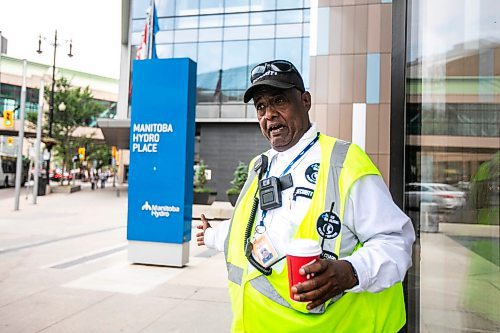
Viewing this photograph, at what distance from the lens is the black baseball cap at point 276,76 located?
1831mm

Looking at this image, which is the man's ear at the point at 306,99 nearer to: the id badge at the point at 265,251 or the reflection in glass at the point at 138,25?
the id badge at the point at 265,251

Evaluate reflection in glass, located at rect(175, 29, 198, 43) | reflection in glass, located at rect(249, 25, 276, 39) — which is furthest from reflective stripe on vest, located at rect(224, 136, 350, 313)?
reflection in glass, located at rect(175, 29, 198, 43)

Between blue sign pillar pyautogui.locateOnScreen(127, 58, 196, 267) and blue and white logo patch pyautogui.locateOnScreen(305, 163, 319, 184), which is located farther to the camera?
blue sign pillar pyautogui.locateOnScreen(127, 58, 196, 267)

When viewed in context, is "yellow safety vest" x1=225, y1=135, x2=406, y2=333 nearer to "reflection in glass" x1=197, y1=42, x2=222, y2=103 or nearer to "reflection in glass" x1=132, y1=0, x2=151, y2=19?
"reflection in glass" x1=197, y1=42, x2=222, y2=103

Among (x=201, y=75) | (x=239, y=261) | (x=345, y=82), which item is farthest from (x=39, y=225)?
(x=201, y=75)

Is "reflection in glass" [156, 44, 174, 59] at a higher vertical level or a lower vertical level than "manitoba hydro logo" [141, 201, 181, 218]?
higher

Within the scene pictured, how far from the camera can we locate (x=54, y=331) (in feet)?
14.5

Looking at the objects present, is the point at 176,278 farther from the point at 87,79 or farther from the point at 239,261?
the point at 87,79

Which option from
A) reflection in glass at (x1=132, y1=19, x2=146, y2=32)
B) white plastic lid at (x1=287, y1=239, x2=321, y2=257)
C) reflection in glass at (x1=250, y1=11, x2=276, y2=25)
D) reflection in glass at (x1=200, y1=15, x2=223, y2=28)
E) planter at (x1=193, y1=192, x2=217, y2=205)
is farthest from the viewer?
reflection in glass at (x1=132, y1=19, x2=146, y2=32)

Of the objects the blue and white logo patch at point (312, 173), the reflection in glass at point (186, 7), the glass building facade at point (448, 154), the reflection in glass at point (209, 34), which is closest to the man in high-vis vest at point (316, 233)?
the blue and white logo patch at point (312, 173)

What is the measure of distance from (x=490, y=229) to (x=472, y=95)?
2.39ft

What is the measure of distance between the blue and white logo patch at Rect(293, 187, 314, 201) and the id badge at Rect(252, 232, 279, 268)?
192 millimetres

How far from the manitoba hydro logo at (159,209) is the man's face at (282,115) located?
597 centimetres

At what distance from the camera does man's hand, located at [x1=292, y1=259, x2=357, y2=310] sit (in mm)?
1320
